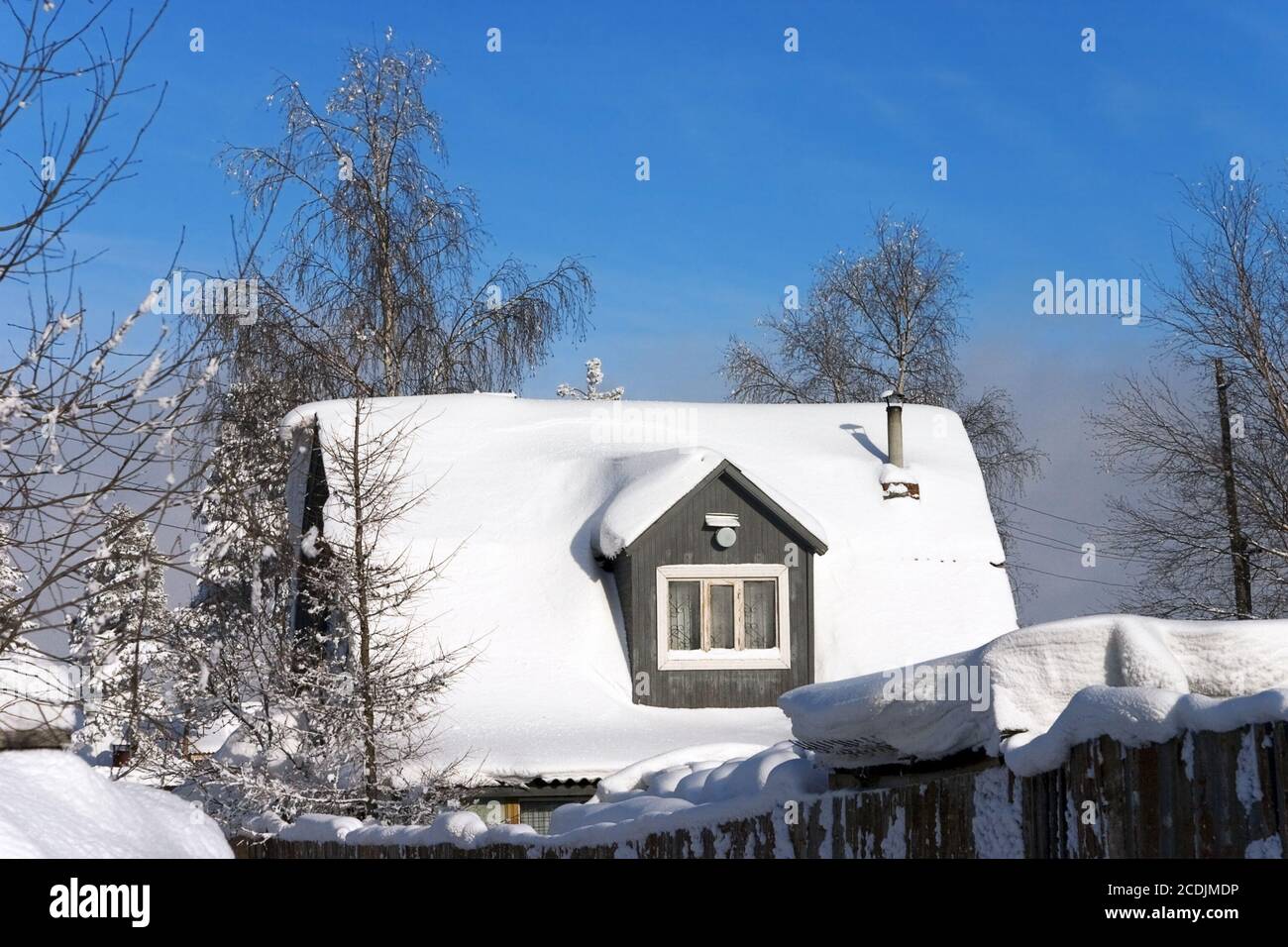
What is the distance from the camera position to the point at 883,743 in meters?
4.88

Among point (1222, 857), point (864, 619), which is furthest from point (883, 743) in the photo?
point (864, 619)

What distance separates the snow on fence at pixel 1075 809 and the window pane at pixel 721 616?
1167 cm

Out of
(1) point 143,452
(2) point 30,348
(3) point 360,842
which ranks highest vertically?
(2) point 30,348

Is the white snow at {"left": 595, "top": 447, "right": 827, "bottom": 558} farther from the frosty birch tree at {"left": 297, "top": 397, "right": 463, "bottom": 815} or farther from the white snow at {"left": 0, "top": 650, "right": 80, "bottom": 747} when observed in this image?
the white snow at {"left": 0, "top": 650, "right": 80, "bottom": 747}

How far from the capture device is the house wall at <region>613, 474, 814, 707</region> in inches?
679

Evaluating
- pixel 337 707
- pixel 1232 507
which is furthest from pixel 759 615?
pixel 1232 507

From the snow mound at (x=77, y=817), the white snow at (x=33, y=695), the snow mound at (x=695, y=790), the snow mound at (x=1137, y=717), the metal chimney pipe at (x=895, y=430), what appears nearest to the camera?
the snow mound at (x=1137, y=717)

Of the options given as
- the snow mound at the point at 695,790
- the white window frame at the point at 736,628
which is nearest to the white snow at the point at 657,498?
the white window frame at the point at 736,628

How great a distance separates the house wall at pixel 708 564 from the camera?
56.5 feet

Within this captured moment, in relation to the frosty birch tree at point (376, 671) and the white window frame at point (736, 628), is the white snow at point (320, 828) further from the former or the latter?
the white window frame at point (736, 628)

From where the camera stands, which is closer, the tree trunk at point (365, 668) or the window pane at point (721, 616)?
the tree trunk at point (365, 668)

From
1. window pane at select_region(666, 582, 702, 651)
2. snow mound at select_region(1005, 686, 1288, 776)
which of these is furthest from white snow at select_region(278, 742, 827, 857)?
window pane at select_region(666, 582, 702, 651)
